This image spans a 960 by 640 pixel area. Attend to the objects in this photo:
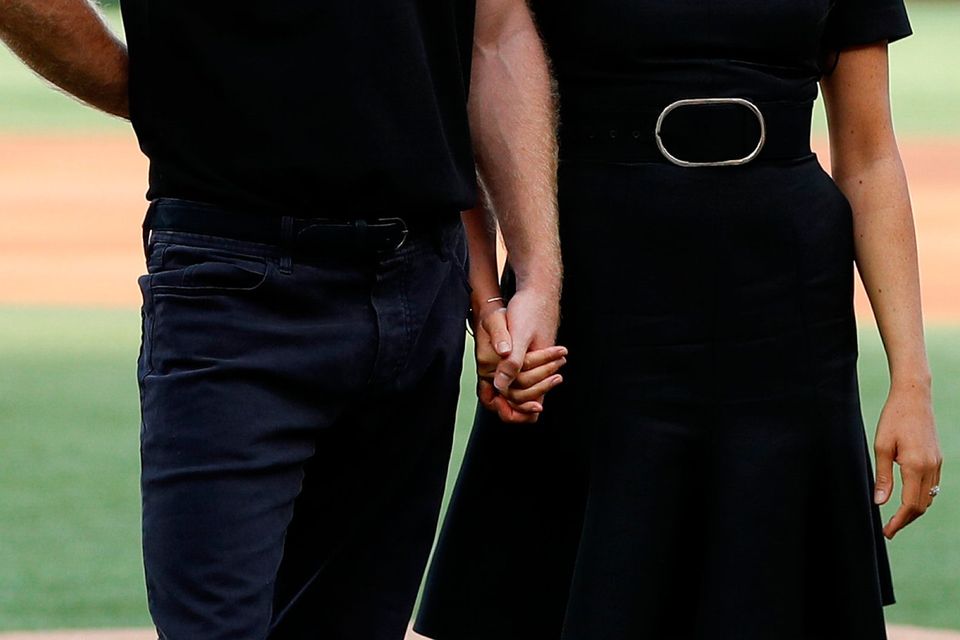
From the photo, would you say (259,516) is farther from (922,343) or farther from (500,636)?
(922,343)

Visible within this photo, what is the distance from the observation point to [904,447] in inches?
115

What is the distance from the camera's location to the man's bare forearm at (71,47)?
7.80 ft

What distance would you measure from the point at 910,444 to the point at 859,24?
2.24ft

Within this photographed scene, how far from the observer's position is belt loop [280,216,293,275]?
242 cm

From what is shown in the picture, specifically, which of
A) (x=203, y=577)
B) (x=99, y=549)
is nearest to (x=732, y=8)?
(x=203, y=577)

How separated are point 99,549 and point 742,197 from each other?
3.10m

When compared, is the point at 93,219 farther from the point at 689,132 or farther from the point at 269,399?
the point at 269,399

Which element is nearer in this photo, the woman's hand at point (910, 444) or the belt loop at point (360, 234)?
the belt loop at point (360, 234)

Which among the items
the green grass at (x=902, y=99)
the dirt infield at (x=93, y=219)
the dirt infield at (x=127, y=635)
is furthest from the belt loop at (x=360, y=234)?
the green grass at (x=902, y=99)

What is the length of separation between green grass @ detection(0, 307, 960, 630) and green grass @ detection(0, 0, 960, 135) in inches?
304

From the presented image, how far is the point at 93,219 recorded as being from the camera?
528 inches

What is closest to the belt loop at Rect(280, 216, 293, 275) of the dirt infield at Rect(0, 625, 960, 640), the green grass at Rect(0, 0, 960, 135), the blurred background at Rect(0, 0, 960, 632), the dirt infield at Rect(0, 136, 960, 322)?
the blurred background at Rect(0, 0, 960, 632)

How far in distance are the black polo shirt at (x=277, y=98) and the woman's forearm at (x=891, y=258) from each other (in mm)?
859

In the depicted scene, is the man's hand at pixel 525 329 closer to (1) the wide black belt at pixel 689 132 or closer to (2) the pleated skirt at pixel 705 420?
(2) the pleated skirt at pixel 705 420
